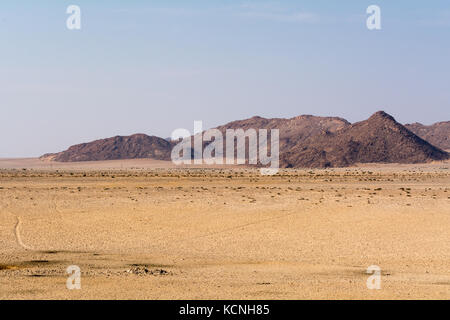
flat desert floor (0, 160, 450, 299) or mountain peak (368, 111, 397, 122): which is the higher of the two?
mountain peak (368, 111, 397, 122)

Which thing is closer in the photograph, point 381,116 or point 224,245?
point 224,245

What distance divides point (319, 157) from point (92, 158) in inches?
3270

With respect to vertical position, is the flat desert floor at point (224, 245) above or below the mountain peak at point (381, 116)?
below

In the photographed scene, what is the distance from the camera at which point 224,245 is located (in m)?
22.8

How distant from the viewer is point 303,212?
33.8 meters

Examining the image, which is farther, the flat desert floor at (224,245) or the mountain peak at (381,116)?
the mountain peak at (381,116)

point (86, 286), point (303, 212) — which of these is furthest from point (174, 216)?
point (86, 286)

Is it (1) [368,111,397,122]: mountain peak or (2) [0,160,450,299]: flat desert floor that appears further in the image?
(1) [368,111,397,122]: mountain peak

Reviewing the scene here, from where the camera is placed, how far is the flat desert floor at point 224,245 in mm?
13562

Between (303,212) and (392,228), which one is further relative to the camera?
(303,212)

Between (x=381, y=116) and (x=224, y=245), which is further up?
(x=381, y=116)

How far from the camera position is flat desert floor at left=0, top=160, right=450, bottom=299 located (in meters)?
13.6
